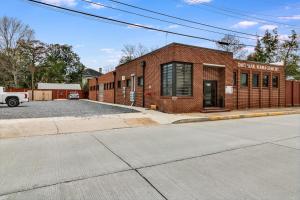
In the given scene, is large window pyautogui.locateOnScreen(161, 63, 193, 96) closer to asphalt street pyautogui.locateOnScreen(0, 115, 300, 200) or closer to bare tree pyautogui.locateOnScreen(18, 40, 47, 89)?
asphalt street pyautogui.locateOnScreen(0, 115, 300, 200)

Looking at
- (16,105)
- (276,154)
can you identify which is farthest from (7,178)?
(16,105)

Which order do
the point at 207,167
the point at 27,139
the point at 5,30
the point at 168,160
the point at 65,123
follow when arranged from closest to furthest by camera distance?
the point at 207,167 → the point at 168,160 → the point at 27,139 → the point at 65,123 → the point at 5,30

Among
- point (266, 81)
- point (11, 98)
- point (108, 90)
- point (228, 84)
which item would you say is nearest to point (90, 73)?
point (108, 90)

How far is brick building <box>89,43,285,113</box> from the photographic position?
15.5m

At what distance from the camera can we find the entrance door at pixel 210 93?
1694 centimetres

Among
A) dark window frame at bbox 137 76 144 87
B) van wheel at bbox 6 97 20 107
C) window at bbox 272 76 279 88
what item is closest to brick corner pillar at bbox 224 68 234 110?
window at bbox 272 76 279 88

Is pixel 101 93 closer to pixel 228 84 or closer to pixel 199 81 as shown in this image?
pixel 199 81

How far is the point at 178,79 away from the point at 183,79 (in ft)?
1.41

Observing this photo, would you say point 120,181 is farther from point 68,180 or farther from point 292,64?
point 292,64

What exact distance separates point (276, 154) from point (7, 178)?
18.9 feet

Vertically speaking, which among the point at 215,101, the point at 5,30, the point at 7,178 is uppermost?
the point at 5,30

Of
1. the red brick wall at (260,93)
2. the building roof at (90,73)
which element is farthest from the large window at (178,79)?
the building roof at (90,73)

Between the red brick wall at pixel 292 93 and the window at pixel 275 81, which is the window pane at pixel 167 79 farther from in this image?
the red brick wall at pixel 292 93

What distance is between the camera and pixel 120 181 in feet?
13.2
